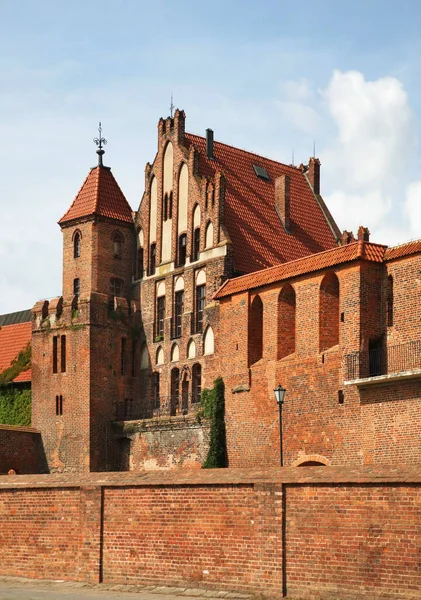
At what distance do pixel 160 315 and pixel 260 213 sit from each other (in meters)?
5.67

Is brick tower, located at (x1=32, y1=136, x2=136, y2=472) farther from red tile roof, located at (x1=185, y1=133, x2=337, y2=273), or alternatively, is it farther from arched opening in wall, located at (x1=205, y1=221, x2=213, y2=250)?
arched opening in wall, located at (x1=205, y1=221, x2=213, y2=250)

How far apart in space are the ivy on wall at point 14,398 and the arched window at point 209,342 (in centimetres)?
913

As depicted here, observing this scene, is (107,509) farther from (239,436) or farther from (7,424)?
(7,424)

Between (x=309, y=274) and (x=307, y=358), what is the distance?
256 cm

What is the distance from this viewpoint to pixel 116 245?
45344 mm

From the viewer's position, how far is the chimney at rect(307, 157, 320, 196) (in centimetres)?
5050

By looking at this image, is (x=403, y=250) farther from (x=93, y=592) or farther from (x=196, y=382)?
(x=93, y=592)

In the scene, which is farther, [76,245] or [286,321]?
[76,245]

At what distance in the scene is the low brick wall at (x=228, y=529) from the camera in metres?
19.1

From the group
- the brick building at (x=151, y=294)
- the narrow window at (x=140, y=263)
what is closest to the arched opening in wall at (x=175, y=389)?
the brick building at (x=151, y=294)

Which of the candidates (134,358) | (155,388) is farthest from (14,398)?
(155,388)

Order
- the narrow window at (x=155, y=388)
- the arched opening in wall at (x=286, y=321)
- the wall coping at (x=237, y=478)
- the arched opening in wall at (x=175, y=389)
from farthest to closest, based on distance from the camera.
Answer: the narrow window at (x=155, y=388) → the arched opening in wall at (x=175, y=389) → the arched opening in wall at (x=286, y=321) → the wall coping at (x=237, y=478)

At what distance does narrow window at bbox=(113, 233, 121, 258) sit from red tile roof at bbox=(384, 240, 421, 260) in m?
15.2

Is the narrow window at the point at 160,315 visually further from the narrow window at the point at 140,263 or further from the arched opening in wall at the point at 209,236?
the arched opening in wall at the point at 209,236
